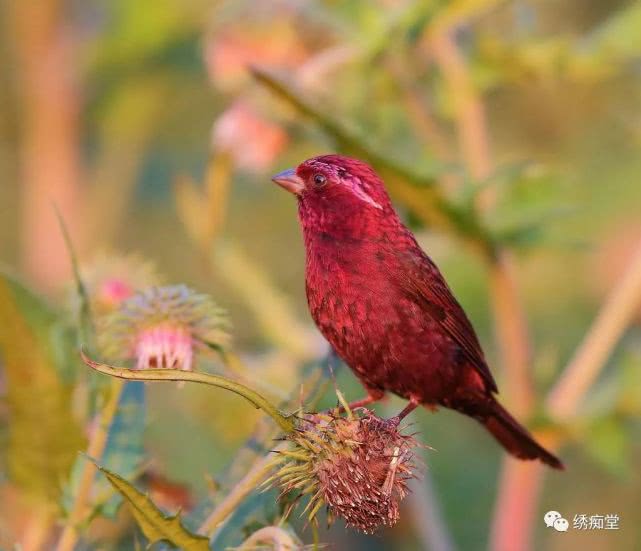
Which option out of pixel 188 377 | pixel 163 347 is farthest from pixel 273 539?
pixel 163 347

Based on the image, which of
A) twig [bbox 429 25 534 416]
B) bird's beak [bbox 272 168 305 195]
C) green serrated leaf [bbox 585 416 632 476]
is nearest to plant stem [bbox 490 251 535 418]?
twig [bbox 429 25 534 416]

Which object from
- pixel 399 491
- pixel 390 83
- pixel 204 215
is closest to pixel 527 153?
pixel 390 83

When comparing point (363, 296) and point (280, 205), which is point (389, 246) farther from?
point (280, 205)

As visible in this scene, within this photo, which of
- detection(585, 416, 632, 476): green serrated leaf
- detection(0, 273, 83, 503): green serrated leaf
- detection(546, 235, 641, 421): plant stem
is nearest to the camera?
detection(0, 273, 83, 503): green serrated leaf

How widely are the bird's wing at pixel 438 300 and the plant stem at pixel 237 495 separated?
43.2 inches

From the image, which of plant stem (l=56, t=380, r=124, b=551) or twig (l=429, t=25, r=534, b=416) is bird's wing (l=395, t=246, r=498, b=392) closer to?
twig (l=429, t=25, r=534, b=416)

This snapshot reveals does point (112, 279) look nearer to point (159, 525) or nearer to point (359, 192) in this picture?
point (359, 192)

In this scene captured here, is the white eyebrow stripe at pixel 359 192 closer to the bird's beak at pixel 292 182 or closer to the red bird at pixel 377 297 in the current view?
the red bird at pixel 377 297

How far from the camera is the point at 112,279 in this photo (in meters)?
3.36

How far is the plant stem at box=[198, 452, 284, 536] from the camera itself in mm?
2314

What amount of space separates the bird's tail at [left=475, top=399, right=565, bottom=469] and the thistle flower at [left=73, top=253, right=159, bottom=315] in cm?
115

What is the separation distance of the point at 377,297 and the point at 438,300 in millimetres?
280

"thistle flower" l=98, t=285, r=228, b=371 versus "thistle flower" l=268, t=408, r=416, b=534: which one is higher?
"thistle flower" l=98, t=285, r=228, b=371

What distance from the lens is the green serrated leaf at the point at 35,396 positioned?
2652mm
